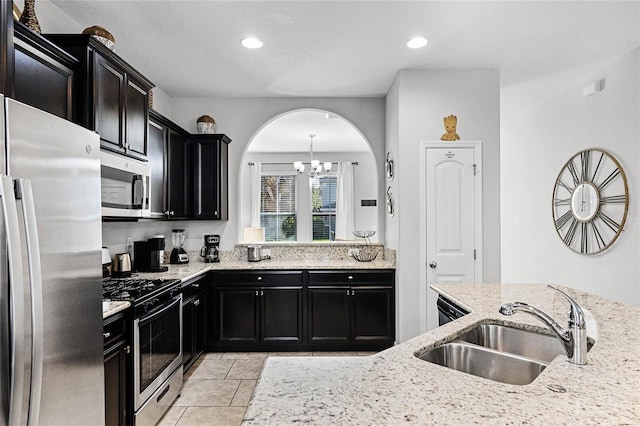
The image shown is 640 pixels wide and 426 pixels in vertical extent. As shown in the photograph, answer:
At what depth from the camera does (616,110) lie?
361cm

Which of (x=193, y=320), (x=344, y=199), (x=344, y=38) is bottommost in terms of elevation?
(x=193, y=320)

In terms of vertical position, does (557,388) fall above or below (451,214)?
below

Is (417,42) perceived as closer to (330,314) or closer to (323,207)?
(330,314)

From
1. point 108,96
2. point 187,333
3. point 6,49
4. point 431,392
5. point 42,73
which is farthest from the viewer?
point 187,333

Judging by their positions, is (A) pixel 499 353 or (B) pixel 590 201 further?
(B) pixel 590 201

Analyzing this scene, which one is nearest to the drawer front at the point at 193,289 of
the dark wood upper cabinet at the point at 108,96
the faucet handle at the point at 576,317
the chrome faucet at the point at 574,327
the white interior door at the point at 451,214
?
the dark wood upper cabinet at the point at 108,96

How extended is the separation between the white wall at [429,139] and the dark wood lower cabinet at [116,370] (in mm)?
2493

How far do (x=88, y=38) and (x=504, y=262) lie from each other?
18.5 feet

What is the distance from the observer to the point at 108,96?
7.76 ft

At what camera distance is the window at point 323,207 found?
28.9 ft

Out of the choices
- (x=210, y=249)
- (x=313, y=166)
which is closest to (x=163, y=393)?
(x=210, y=249)

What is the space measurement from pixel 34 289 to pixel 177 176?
9.50 feet

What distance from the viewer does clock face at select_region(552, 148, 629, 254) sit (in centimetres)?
359

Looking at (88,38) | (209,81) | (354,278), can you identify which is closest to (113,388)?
(88,38)
